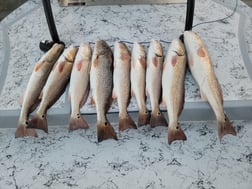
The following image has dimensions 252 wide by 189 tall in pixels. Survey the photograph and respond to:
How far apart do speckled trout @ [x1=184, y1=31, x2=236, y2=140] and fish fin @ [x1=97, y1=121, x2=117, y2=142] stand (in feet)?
1.39

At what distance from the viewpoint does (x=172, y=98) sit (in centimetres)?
151

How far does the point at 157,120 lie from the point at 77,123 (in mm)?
327

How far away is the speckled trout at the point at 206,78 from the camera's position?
143cm

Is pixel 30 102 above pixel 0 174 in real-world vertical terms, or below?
above

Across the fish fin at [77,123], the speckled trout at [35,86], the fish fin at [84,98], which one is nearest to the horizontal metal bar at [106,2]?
the speckled trout at [35,86]

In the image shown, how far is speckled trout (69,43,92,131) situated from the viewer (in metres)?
1.49

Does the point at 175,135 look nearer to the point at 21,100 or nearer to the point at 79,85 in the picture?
the point at 79,85

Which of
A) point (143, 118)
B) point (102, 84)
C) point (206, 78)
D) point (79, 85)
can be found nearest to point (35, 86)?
point (79, 85)

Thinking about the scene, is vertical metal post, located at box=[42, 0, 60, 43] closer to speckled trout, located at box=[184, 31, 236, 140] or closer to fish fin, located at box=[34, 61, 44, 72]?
fish fin, located at box=[34, 61, 44, 72]

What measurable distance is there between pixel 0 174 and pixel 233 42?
1.33 meters

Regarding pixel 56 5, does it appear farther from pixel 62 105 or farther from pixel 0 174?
pixel 0 174

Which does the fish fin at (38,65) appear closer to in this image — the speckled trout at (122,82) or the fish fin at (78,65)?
the fish fin at (78,65)

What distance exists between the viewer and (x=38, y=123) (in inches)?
58.0

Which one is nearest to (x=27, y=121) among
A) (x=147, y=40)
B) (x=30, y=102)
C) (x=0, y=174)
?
(x=30, y=102)
